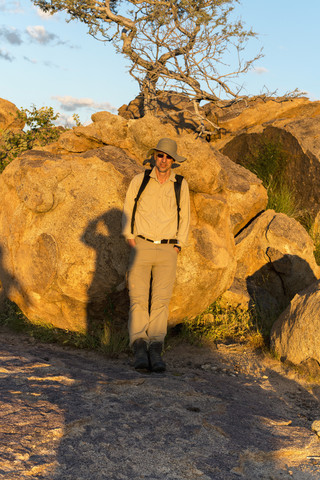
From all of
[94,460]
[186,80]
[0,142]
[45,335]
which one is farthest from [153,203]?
[186,80]

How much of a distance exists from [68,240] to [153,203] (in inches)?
57.7

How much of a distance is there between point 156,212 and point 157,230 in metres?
0.21

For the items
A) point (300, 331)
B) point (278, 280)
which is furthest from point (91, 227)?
point (278, 280)

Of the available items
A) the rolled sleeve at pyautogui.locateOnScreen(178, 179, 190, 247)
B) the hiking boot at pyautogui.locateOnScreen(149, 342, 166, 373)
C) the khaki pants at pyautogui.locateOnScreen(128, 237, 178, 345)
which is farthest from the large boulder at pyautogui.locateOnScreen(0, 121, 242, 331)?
the hiking boot at pyautogui.locateOnScreen(149, 342, 166, 373)

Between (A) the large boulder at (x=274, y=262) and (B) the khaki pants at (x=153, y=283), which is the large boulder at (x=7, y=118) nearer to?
(A) the large boulder at (x=274, y=262)

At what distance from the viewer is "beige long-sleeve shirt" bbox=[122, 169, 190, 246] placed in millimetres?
5492

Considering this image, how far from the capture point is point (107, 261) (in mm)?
6309

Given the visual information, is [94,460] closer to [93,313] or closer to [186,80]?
[93,313]

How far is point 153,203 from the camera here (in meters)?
5.50

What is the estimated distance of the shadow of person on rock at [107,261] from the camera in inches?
248

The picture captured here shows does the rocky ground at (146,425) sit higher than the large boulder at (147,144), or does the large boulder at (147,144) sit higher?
the large boulder at (147,144)

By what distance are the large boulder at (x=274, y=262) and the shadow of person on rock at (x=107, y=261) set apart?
231 cm

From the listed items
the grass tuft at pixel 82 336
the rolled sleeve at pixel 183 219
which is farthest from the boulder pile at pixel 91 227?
the rolled sleeve at pixel 183 219

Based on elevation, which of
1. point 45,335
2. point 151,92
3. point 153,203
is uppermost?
point 151,92
